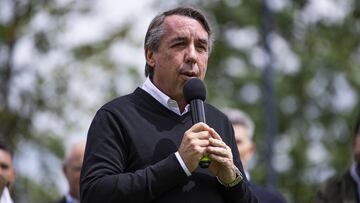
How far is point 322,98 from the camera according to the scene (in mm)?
22844

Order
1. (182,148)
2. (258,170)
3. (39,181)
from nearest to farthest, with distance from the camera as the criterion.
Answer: (182,148) → (39,181) → (258,170)

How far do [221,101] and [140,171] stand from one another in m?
17.7

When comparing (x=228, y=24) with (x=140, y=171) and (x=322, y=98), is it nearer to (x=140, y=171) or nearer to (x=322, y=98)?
(x=322, y=98)

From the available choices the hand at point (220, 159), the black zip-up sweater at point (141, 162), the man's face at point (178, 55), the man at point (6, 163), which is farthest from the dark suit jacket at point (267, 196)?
the hand at point (220, 159)

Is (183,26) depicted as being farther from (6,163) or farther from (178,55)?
(6,163)

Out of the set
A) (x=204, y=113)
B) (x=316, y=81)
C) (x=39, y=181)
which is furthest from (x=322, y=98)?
(x=204, y=113)

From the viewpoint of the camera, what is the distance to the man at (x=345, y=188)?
26.5ft

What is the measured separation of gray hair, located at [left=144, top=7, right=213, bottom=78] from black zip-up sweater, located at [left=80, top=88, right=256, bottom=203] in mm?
283

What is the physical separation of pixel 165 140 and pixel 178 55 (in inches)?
17.8

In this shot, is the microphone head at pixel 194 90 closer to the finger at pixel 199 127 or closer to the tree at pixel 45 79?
the finger at pixel 199 127

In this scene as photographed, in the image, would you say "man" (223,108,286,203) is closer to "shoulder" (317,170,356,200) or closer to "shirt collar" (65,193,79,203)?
"shoulder" (317,170,356,200)

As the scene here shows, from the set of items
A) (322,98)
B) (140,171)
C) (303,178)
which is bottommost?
(303,178)

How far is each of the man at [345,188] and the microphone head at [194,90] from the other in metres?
3.43

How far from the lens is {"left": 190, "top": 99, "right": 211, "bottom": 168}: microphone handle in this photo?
458 centimetres
